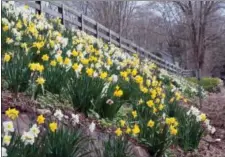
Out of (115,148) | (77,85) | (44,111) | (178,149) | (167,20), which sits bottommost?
(178,149)

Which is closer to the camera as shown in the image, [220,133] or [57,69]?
[57,69]

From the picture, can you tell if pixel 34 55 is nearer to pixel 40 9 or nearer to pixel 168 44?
pixel 40 9

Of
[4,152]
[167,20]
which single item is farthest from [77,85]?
[167,20]

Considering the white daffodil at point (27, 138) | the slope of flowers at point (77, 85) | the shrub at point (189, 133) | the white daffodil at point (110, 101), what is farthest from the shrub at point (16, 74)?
the shrub at point (189, 133)

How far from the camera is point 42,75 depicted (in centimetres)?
394

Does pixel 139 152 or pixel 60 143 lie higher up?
pixel 60 143

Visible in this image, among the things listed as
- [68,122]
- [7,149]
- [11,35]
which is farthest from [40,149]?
[11,35]

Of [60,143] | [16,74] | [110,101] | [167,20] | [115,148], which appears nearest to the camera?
[60,143]

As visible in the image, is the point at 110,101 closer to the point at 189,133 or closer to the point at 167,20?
the point at 189,133

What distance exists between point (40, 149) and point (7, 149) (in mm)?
318

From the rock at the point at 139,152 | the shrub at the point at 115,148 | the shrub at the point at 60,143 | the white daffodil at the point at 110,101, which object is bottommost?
the rock at the point at 139,152

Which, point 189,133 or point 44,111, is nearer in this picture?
point 44,111

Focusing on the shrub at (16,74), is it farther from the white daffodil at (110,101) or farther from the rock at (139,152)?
the rock at (139,152)

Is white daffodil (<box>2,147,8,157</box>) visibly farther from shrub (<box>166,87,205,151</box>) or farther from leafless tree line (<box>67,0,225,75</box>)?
leafless tree line (<box>67,0,225,75</box>)
